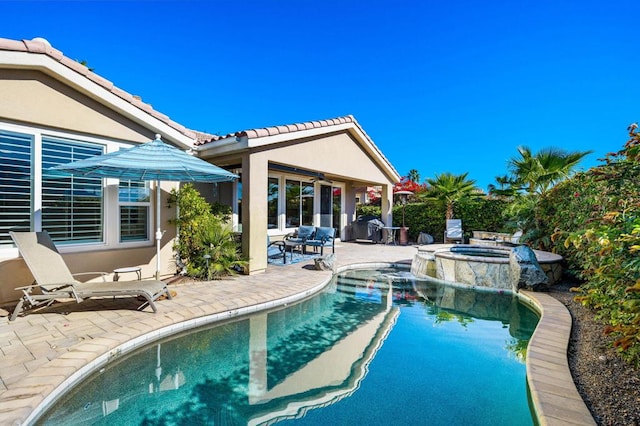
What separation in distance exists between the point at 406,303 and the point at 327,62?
1982cm

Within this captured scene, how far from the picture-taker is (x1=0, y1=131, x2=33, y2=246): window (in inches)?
245

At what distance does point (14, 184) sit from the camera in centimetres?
634

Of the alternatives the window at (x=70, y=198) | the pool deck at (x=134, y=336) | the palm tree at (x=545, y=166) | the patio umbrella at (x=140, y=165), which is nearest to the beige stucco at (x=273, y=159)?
the pool deck at (x=134, y=336)

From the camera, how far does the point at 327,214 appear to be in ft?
58.1

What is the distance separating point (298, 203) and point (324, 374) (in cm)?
1188

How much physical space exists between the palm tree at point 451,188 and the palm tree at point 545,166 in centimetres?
427

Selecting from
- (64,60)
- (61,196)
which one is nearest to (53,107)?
(64,60)

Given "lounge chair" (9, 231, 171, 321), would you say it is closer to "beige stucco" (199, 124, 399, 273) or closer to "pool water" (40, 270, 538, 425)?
"pool water" (40, 270, 538, 425)

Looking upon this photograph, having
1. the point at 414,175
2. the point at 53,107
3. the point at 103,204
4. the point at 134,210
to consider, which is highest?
the point at 414,175

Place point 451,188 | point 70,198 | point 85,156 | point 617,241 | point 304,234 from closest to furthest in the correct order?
1. point 617,241
2. point 70,198
3. point 85,156
4. point 304,234
5. point 451,188

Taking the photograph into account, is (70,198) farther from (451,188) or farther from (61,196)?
(451,188)

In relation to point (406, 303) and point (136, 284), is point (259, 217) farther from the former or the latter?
point (406, 303)

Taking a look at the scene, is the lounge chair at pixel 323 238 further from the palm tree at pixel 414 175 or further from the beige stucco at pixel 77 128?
the palm tree at pixel 414 175

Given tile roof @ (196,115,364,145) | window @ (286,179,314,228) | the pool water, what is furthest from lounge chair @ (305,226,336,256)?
the pool water
